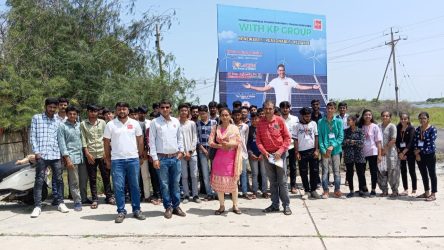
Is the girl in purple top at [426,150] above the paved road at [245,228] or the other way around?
above

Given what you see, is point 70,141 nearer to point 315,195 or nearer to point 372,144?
point 315,195

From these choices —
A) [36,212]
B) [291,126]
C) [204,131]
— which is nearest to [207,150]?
[204,131]

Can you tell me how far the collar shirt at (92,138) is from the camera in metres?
6.70

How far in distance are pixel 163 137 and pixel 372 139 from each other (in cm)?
377

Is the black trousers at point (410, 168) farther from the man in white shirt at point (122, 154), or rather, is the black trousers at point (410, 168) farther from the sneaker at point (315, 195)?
the man in white shirt at point (122, 154)

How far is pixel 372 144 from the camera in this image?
722 centimetres

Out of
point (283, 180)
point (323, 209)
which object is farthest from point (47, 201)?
point (323, 209)

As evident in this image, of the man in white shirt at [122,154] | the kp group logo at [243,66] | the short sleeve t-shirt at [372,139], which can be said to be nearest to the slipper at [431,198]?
the short sleeve t-shirt at [372,139]

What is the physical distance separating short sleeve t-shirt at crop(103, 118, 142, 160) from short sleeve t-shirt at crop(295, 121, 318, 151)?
3.00 metres

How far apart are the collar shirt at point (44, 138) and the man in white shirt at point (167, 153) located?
5.26ft

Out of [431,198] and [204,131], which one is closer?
[431,198]

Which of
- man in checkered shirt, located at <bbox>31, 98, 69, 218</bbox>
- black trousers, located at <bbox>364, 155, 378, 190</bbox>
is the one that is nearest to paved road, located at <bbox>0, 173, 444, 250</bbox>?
man in checkered shirt, located at <bbox>31, 98, 69, 218</bbox>

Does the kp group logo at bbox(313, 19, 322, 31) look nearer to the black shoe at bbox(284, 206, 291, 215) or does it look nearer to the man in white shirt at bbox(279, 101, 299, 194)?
the man in white shirt at bbox(279, 101, 299, 194)

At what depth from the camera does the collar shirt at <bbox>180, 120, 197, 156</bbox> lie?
22.2 feet
